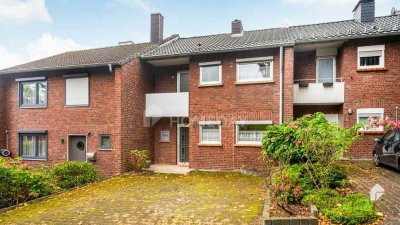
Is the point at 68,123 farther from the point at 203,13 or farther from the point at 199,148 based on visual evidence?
the point at 203,13

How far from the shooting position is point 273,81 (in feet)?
39.1

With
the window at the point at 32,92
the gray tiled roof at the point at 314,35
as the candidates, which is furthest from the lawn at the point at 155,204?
the window at the point at 32,92

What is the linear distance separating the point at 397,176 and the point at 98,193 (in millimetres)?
10483

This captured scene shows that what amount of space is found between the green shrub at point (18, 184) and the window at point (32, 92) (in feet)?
21.5

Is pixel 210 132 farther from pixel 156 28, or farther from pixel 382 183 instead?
pixel 156 28

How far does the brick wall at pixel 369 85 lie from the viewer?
11.4m

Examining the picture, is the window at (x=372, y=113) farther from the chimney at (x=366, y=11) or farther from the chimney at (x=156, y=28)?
the chimney at (x=156, y=28)

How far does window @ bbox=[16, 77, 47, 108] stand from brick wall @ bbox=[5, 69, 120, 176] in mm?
351

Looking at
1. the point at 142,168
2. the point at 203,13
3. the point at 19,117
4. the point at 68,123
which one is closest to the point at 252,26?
the point at 203,13

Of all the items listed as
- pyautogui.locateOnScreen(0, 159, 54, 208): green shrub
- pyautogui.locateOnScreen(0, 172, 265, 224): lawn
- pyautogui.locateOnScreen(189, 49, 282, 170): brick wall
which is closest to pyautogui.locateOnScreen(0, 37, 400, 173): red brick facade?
pyautogui.locateOnScreen(189, 49, 282, 170): brick wall

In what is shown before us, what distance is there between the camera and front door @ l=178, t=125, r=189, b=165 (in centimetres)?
1480

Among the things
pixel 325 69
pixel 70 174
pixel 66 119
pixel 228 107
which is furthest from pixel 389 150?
pixel 66 119

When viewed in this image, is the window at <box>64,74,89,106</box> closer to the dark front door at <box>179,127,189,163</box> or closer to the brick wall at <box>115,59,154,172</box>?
the brick wall at <box>115,59,154,172</box>

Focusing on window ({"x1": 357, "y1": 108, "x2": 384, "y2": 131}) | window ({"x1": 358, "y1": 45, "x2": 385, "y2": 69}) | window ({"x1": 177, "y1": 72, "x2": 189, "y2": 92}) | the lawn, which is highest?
window ({"x1": 358, "y1": 45, "x2": 385, "y2": 69})
